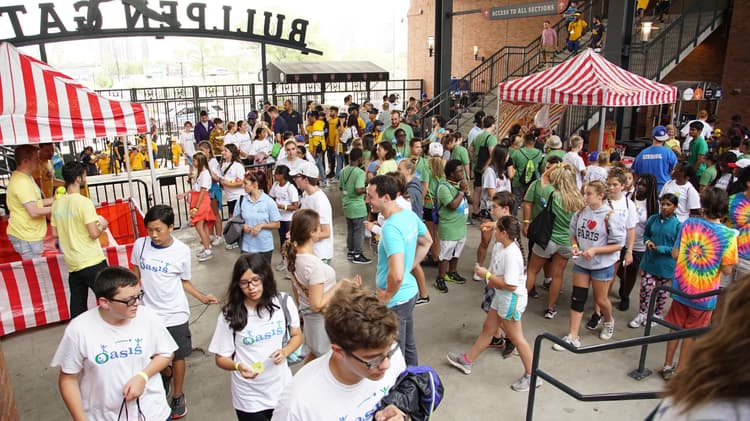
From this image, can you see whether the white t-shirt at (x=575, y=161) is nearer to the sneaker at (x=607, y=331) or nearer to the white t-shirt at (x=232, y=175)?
the sneaker at (x=607, y=331)

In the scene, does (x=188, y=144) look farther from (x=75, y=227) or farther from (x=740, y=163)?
(x=740, y=163)

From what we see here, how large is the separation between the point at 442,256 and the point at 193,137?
10245 millimetres

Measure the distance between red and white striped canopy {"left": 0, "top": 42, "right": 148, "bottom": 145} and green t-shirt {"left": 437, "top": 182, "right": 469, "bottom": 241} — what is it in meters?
3.84

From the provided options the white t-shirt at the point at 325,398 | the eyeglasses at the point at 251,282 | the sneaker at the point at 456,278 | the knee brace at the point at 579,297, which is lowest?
the sneaker at the point at 456,278

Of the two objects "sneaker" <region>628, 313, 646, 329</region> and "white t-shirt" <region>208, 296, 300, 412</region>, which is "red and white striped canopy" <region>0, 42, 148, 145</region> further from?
"sneaker" <region>628, 313, 646, 329</region>

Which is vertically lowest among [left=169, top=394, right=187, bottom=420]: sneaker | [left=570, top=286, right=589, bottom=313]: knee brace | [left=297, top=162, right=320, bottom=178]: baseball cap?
[left=169, top=394, right=187, bottom=420]: sneaker

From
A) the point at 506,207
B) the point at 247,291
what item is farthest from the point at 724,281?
the point at 247,291

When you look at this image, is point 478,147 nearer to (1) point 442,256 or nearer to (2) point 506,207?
(1) point 442,256

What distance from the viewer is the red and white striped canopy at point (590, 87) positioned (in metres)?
8.86

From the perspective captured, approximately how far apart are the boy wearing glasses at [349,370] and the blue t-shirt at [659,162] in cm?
714

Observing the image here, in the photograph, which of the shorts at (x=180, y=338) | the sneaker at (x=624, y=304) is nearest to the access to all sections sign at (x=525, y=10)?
the sneaker at (x=624, y=304)

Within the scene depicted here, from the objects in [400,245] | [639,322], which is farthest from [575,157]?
[400,245]

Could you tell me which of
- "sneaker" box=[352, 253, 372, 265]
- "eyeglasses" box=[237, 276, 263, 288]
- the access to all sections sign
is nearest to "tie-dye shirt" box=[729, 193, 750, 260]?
"eyeglasses" box=[237, 276, 263, 288]

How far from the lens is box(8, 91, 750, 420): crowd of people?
113 inches
